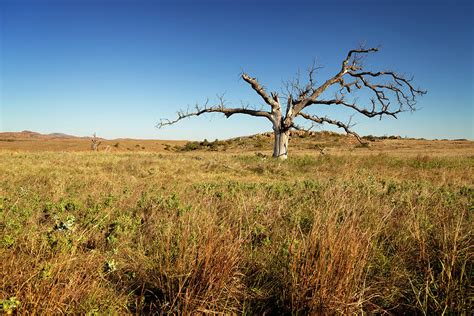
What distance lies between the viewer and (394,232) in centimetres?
390

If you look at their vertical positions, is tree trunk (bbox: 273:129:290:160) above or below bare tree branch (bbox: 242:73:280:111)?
below

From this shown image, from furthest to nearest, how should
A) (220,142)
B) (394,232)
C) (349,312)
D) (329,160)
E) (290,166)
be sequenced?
(220,142), (329,160), (290,166), (394,232), (349,312)

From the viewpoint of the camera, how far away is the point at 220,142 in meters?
42.3

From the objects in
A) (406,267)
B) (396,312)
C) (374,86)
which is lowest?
→ (396,312)

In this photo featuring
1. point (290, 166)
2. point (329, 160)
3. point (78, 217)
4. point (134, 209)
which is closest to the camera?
point (78, 217)

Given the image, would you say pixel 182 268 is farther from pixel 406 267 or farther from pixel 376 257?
pixel 406 267

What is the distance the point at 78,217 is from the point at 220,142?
37.6m

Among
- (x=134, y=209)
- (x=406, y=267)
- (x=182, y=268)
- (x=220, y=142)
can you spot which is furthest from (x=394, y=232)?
(x=220, y=142)

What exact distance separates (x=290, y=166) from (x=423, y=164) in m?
6.05

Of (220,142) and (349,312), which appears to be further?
(220,142)

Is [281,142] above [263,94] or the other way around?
the other way around

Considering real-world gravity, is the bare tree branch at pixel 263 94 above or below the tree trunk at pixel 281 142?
above

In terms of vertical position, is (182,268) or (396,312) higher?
(182,268)

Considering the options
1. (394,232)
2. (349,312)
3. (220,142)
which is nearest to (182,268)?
(349,312)
